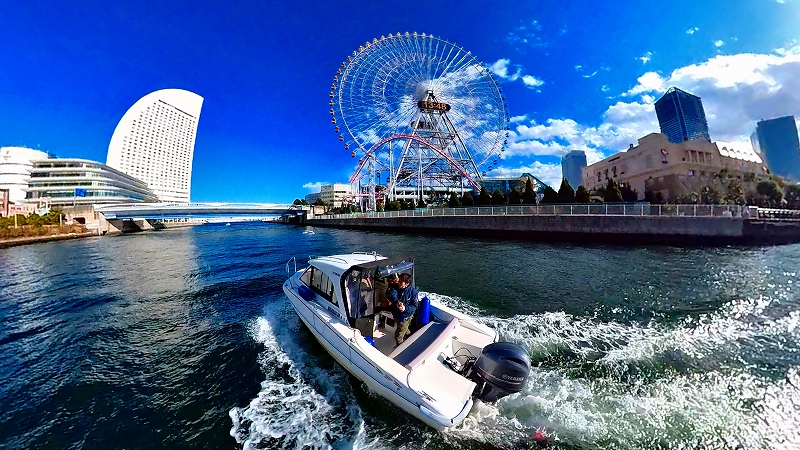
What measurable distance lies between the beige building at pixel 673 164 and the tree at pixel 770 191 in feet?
23.9

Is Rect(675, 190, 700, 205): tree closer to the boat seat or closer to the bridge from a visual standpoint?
the boat seat

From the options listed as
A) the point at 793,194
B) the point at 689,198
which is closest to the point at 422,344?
the point at 689,198

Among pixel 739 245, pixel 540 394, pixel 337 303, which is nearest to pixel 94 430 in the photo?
pixel 337 303

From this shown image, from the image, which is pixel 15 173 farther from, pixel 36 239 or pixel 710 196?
pixel 710 196

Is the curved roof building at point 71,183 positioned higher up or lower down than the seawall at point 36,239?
higher up

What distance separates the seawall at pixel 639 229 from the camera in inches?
960

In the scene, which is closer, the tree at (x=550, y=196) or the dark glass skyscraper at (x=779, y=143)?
the tree at (x=550, y=196)

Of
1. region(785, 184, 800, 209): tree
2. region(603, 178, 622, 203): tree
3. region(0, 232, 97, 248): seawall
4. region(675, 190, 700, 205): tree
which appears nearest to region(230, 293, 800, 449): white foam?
region(603, 178, 622, 203): tree

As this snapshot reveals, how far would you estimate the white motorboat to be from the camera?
15.8 feet

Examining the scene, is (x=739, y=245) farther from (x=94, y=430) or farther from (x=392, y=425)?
(x=94, y=430)

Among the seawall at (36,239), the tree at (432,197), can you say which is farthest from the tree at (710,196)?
the seawall at (36,239)

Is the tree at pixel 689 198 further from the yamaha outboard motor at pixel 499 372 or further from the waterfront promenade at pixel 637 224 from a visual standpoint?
the yamaha outboard motor at pixel 499 372

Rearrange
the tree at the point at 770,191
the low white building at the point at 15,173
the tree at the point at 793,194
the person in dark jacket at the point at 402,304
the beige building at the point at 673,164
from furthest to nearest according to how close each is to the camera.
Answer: the low white building at the point at 15,173, the beige building at the point at 673,164, the tree at the point at 793,194, the tree at the point at 770,191, the person in dark jacket at the point at 402,304

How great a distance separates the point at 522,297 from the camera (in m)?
11.4
